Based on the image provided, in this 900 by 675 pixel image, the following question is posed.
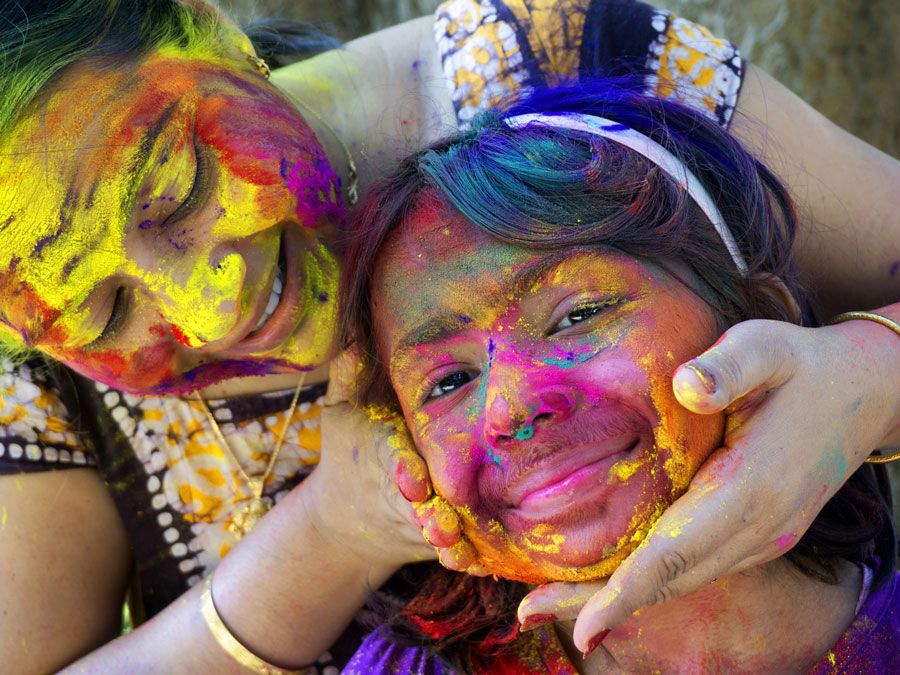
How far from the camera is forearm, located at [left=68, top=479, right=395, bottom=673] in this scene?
1.86 m

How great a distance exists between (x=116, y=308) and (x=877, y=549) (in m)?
1.31

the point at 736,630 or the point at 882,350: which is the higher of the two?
the point at 882,350

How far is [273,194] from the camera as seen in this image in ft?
5.37

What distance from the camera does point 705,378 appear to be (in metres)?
1.18

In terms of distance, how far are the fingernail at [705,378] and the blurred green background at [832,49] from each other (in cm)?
194

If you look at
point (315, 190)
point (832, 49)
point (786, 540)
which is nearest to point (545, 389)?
point (786, 540)

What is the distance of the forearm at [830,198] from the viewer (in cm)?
187

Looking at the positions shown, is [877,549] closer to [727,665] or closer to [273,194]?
[727,665]

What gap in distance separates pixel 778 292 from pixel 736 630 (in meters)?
0.51

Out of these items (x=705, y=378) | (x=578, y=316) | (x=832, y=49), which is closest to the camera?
(x=705, y=378)

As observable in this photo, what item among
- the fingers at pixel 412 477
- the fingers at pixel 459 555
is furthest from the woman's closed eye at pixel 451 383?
the fingers at pixel 459 555

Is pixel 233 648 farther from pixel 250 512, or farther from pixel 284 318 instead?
pixel 284 318

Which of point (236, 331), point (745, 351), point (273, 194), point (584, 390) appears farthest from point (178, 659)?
point (745, 351)

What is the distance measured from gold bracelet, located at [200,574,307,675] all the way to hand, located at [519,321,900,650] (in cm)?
71
